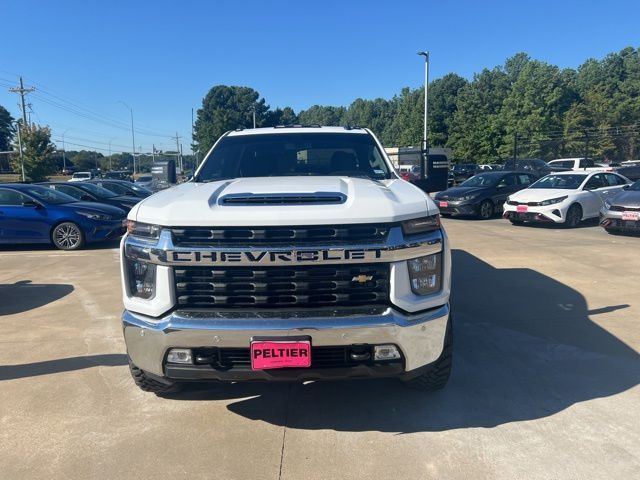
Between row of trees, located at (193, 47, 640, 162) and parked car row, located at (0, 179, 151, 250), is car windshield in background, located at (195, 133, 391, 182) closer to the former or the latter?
parked car row, located at (0, 179, 151, 250)

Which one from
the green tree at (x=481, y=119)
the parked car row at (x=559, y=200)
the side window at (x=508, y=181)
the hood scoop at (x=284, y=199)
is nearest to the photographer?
the hood scoop at (x=284, y=199)

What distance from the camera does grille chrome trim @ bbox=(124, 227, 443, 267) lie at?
287 cm

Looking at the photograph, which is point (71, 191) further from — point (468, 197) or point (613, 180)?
point (613, 180)

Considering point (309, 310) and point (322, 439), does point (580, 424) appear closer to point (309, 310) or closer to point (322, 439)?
point (322, 439)

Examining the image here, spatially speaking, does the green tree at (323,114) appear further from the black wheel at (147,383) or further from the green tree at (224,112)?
the black wheel at (147,383)

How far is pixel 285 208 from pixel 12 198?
10147 mm

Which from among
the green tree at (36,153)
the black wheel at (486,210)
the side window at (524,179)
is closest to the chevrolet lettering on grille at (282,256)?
the black wheel at (486,210)

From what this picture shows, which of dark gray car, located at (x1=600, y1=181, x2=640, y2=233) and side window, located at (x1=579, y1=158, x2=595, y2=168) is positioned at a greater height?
side window, located at (x1=579, y1=158, x2=595, y2=168)

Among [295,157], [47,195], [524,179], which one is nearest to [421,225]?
[295,157]

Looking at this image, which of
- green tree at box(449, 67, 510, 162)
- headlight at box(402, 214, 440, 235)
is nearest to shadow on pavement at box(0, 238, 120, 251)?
headlight at box(402, 214, 440, 235)

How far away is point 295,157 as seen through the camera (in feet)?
15.5

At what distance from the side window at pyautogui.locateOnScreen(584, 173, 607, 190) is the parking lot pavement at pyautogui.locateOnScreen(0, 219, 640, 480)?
9527mm

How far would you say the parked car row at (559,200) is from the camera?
37.6 feet

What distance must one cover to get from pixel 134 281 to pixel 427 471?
6.87ft
